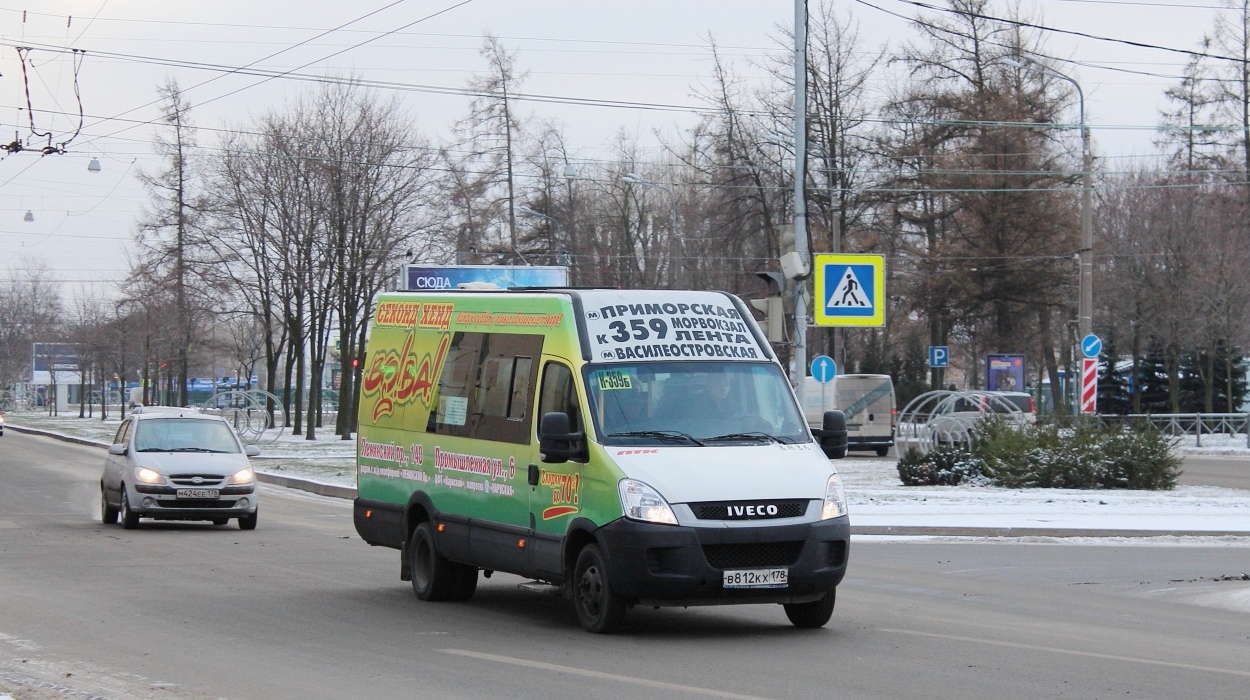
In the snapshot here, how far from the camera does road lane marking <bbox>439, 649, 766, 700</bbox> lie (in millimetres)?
8078

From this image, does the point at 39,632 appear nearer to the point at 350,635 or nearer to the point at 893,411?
the point at 350,635

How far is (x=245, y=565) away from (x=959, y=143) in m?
41.8

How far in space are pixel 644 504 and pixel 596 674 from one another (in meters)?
1.45

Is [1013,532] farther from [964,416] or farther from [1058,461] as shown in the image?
[964,416]

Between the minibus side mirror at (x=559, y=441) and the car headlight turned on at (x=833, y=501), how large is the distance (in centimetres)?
167

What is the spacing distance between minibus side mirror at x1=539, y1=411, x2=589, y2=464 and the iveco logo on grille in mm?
1151

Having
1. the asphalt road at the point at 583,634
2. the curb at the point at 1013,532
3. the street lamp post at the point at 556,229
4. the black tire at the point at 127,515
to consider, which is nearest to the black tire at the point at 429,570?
the asphalt road at the point at 583,634

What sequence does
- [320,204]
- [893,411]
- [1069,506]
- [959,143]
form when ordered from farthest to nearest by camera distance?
[959,143] → [320,204] → [893,411] → [1069,506]

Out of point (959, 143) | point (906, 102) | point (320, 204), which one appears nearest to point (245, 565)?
point (320, 204)

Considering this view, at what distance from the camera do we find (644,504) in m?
9.85

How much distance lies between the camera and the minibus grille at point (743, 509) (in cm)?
984

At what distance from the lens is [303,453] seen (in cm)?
4312

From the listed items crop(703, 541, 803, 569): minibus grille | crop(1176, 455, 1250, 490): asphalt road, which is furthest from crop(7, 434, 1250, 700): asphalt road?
crop(1176, 455, 1250, 490): asphalt road

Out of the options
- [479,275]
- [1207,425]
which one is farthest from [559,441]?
Answer: [1207,425]
